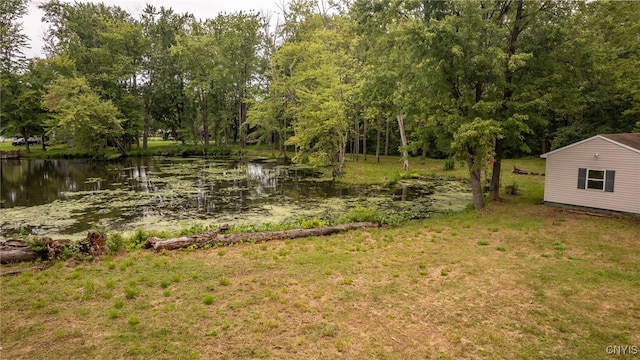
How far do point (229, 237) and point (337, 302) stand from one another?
14.7 ft

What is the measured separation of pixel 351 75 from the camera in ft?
82.8

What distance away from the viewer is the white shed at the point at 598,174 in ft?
40.1

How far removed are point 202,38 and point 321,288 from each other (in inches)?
1550

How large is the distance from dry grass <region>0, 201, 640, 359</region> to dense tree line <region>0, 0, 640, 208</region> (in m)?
5.22

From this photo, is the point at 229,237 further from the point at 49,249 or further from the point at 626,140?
the point at 626,140

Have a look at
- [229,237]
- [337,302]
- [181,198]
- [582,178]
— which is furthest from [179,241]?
[582,178]

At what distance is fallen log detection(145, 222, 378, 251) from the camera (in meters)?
9.14

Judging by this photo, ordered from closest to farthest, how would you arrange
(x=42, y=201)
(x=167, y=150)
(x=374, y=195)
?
(x=42, y=201), (x=374, y=195), (x=167, y=150)

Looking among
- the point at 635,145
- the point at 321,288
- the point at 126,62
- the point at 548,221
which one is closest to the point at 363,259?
the point at 321,288

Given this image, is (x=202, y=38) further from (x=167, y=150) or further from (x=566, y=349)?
(x=566, y=349)

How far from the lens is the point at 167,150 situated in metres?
42.7

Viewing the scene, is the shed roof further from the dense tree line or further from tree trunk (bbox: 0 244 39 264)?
tree trunk (bbox: 0 244 39 264)

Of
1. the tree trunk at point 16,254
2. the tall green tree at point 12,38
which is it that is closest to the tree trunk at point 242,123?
the tall green tree at point 12,38

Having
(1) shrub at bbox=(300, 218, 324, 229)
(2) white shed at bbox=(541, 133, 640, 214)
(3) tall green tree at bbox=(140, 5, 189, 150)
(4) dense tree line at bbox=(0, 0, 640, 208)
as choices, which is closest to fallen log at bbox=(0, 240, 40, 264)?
(1) shrub at bbox=(300, 218, 324, 229)
